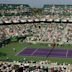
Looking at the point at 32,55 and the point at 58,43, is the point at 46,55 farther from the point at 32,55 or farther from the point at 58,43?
the point at 58,43

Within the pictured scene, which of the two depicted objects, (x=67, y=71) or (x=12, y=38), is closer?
(x=67, y=71)

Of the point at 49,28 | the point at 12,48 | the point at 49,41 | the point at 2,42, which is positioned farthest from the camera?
the point at 49,28

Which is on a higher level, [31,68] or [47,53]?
[31,68]

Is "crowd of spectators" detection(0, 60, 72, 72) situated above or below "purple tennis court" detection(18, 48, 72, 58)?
above

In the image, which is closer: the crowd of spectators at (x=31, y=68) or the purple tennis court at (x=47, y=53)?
the crowd of spectators at (x=31, y=68)

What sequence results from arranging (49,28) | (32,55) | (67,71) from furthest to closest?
1. (49,28)
2. (32,55)
3. (67,71)

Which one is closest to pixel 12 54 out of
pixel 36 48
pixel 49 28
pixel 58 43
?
pixel 36 48

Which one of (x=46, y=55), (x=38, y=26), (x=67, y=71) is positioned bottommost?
(x=38, y=26)

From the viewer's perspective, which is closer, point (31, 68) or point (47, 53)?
point (31, 68)

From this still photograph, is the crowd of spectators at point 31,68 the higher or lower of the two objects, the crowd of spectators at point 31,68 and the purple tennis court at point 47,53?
the higher

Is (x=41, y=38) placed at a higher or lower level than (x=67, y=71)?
lower

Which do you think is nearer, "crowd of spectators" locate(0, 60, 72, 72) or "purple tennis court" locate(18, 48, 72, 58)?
"crowd of spectators" locate(0, 60, 72, 72)
